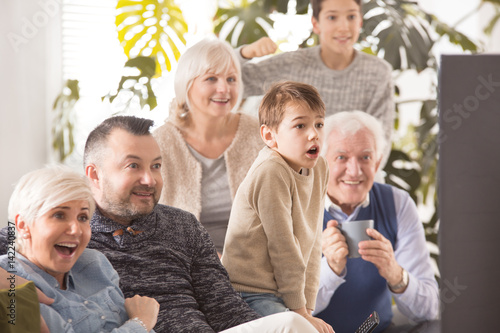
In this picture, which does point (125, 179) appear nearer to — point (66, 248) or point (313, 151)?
point (66, 248)

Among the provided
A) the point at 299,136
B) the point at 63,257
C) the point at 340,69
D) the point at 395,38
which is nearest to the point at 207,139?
the point at 299,136

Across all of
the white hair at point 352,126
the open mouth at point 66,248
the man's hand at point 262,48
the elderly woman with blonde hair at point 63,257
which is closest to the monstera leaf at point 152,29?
the man's hand at point 262,48

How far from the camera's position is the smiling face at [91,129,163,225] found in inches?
58.1

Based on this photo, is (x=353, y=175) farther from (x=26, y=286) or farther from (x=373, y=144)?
(x=26, y=286)

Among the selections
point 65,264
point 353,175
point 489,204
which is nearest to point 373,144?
point 353,175

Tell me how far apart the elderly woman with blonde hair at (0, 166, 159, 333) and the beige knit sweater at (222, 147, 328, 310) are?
0.34m

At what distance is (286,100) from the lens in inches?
61.7

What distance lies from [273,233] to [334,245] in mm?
398

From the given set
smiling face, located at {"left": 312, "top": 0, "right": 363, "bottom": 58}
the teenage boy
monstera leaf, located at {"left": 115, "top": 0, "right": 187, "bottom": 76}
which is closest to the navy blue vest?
the teenage boy

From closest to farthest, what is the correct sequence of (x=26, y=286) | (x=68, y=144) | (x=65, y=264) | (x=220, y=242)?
1. (x=26, y=286)
2. (x=65, y=264)
3. (x=220, y=242)
4. (x=68, y=144)

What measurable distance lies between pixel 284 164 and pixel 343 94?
91cm

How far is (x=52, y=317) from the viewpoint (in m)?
1.15

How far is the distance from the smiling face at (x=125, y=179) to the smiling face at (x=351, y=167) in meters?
0.77

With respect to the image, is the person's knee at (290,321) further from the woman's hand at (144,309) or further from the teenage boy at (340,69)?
the teenage boy at (340,69)
